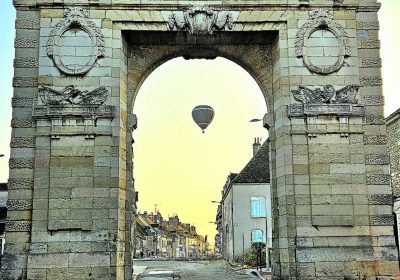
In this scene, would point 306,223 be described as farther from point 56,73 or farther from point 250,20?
point 56,73

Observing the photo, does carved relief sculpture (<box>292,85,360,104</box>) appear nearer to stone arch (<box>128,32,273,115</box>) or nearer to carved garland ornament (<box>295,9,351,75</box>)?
carved garland ornament (<box>295,9,351,75</box>)

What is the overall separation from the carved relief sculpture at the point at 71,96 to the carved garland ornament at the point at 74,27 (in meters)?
0.44

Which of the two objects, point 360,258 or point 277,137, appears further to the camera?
point 277,137

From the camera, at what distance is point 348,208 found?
12227 mm

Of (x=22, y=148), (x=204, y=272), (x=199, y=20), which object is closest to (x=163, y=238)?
(x=204, y=272)

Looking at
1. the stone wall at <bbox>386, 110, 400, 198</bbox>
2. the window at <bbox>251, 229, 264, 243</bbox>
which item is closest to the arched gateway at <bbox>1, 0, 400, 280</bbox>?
the stone wall at <bbox>386, 110, 400, 198</bbox>

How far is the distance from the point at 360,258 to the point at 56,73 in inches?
301

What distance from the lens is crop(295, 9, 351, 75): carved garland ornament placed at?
41.9ft

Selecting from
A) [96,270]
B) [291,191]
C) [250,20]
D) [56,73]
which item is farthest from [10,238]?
[250,20]

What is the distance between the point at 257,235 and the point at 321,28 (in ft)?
68.3

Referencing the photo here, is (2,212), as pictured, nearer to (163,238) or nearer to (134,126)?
(134,126)

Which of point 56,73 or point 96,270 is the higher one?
point 56,73

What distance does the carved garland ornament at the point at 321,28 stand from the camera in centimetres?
1276

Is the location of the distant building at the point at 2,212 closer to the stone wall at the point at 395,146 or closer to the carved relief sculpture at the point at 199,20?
the carved relief sculpture at the point at 199,20
